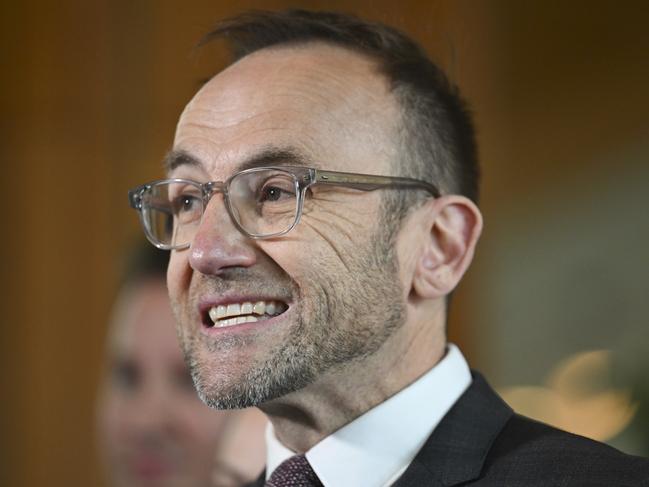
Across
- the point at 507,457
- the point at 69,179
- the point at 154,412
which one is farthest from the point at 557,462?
the point at 69,179

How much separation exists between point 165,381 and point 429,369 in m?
1.58

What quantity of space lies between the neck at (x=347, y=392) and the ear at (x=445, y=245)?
0.09 m

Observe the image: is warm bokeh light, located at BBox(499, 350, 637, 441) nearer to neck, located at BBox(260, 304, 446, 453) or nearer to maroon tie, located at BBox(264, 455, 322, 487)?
neck, located at BBox(260, 304, 446, 453)

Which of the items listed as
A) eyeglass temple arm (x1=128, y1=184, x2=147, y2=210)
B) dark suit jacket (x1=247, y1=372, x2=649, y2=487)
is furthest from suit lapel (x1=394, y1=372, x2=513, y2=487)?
eyeglass temple arm (x1=128, y1=184, x2=147, y2=210)

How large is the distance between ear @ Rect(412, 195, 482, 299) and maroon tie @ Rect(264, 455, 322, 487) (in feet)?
1.27

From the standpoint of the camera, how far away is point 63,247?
440 cm

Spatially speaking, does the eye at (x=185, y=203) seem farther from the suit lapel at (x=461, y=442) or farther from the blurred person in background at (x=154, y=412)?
the blurred person in background at (x=154, y=412)

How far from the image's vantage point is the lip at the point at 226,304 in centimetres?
160

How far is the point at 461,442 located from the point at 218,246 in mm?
546

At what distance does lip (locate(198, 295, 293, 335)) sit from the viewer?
1597 millimetres

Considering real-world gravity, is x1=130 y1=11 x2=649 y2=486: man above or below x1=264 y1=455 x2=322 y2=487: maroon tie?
above

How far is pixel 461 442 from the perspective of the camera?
64.1 inches

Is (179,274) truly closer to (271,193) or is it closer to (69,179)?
(271,193)

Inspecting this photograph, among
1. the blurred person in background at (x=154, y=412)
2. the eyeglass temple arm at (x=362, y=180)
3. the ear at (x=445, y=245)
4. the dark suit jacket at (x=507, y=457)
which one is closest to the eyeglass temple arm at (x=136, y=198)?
the eyeglass temple arm at (x=362, y=180)
